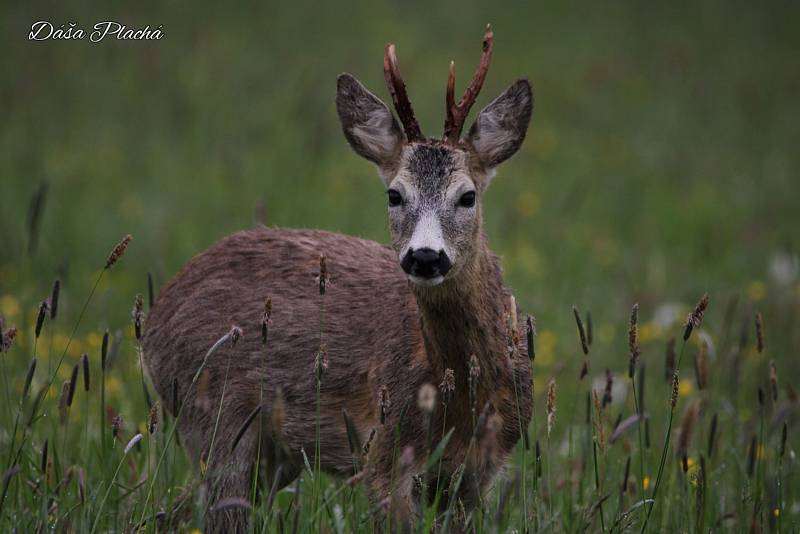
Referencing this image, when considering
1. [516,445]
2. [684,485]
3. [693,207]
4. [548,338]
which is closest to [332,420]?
[516,445]

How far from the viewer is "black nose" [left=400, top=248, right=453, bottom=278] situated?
16.6ft

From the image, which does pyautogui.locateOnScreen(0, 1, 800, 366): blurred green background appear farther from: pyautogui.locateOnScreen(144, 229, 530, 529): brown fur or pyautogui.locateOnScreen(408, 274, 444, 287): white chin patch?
pyautogui.locateOnScreen(408, 274, 444, 287): white chin patch

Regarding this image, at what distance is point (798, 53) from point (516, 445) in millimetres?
14462

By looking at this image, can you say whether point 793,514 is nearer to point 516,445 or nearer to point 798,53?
point 516,445

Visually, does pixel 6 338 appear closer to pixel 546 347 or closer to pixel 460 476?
pixel 460 476

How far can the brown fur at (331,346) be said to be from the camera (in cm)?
559

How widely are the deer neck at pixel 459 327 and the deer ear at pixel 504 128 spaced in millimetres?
570

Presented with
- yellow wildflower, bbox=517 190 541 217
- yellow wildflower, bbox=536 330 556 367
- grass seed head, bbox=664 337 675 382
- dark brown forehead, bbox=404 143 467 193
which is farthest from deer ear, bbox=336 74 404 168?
yellow wildflower, bbox=517 190 541 217

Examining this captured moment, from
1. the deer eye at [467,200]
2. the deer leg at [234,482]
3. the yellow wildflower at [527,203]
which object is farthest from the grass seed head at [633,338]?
the yellow wildflower at [527,203]

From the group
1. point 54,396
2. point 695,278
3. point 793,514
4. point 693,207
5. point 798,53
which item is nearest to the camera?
point 793,514

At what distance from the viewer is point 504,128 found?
5.96 m

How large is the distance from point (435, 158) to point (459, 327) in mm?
732

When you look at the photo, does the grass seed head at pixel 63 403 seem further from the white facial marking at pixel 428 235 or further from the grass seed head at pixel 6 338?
the white facial marking at pixel 428 235

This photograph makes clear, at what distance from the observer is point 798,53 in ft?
61.9
